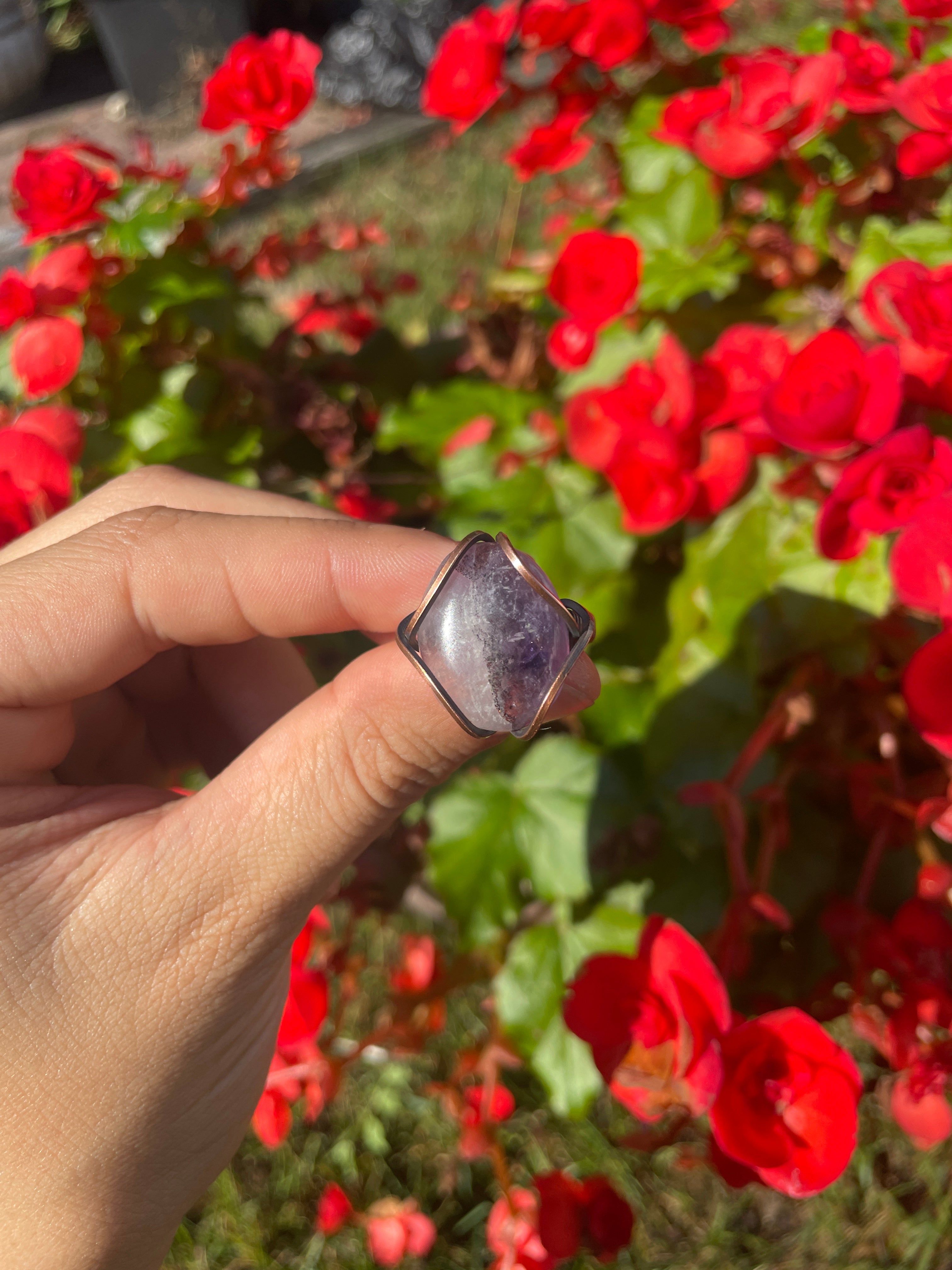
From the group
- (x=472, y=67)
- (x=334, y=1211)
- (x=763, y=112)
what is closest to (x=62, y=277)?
(x=472, y=67)

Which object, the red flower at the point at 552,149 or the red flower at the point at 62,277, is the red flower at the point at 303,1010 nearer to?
the red flower at the point at 62,277

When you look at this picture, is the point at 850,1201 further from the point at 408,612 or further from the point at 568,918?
the point at 408,612

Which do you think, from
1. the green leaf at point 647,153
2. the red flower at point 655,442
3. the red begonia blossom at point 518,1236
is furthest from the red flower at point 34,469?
the red begonia blossom at point 518,1236

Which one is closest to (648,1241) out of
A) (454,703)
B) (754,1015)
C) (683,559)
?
(754,1015)

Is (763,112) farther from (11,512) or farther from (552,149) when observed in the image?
(11,512)

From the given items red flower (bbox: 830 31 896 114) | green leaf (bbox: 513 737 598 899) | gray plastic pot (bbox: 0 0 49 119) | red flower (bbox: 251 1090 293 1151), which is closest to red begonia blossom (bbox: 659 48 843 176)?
red flower (bbox: 830 31 896 114)
